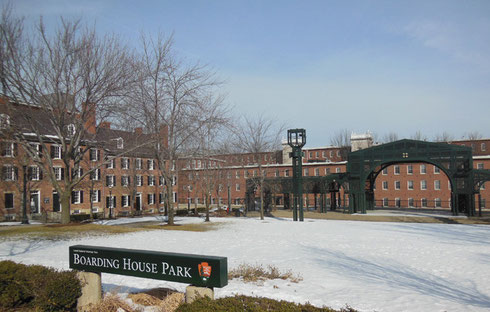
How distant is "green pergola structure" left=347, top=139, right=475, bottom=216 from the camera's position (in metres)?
35.6

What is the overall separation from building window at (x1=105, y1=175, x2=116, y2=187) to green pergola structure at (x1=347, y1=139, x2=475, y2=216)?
32.3m

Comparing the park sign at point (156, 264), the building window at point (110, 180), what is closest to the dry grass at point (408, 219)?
the building window at point (110, 180)

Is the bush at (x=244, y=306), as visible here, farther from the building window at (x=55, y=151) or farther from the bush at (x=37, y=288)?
the building window at (x=55, y=151)

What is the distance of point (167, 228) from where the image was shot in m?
24.6

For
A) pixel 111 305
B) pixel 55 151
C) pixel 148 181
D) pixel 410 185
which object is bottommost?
pixel 111 305

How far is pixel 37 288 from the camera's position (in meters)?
7.34

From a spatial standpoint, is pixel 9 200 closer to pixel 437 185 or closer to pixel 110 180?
pixel 110 180

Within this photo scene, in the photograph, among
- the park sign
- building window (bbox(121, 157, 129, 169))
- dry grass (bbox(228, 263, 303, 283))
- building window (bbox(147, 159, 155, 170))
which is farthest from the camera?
building window (bbox(147, 159, 155, 170))

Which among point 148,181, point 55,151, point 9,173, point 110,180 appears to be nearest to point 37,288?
point 9,173

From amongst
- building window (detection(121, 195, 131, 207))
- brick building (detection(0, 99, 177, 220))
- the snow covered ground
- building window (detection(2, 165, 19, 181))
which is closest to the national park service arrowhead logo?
the snow covered ground

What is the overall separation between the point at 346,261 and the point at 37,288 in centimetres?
998

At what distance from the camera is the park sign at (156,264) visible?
6605 millimetres

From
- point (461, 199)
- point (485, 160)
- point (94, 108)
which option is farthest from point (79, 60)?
point (485, 160)

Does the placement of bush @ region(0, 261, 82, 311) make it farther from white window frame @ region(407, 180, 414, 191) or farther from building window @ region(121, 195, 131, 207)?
white window frame @ region(407, 180, 414, 191)
